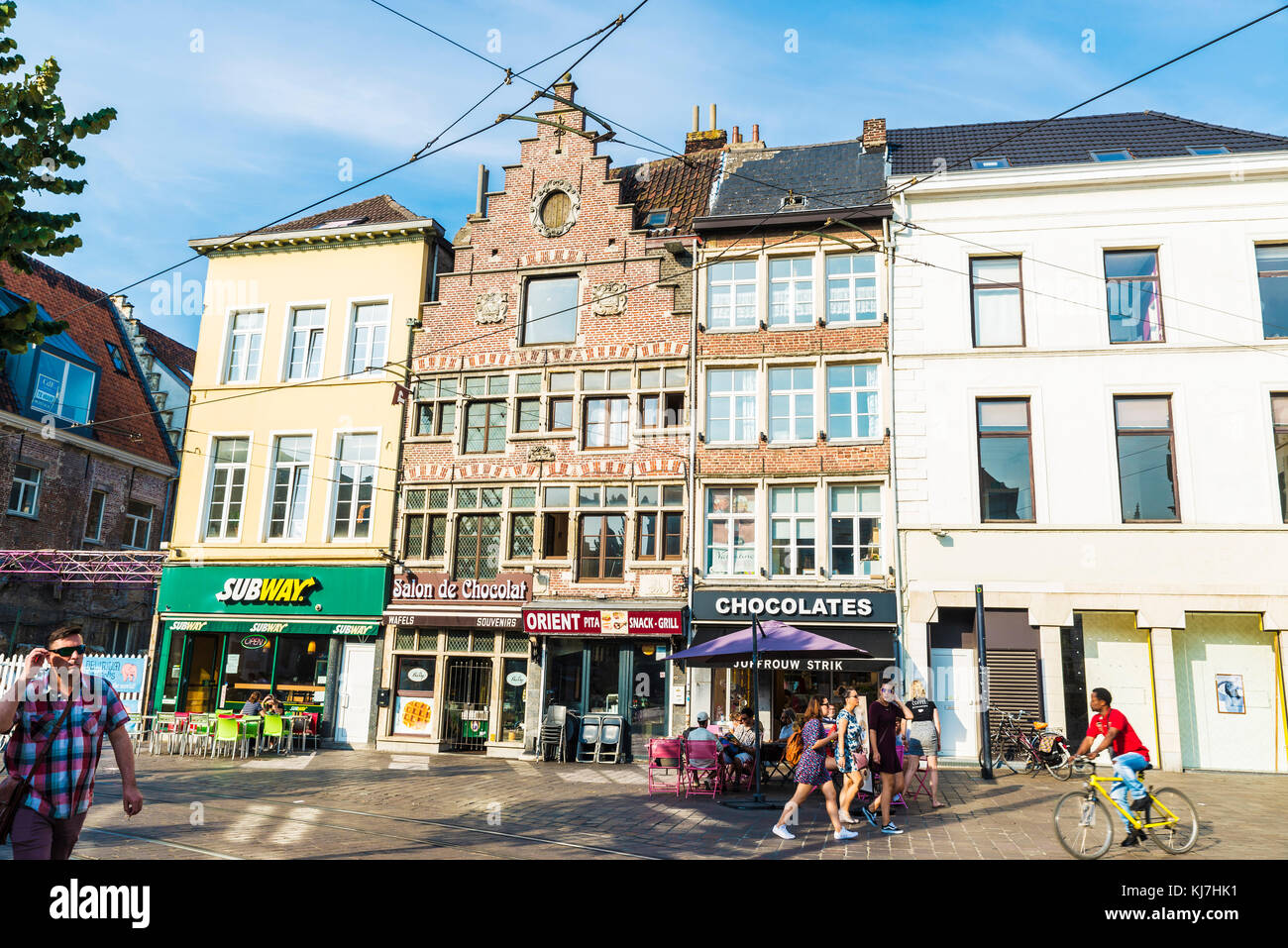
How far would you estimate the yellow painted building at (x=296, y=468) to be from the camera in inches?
932

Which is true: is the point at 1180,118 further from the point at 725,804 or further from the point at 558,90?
the point at 725,804

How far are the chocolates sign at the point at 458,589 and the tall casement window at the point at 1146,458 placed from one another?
44.9 ft

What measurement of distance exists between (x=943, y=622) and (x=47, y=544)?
87.4 ft

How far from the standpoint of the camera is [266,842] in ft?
31.2

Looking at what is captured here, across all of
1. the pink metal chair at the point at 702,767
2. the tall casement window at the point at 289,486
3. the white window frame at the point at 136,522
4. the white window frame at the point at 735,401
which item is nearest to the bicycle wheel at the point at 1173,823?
the pink metal chair at the point at 702,767

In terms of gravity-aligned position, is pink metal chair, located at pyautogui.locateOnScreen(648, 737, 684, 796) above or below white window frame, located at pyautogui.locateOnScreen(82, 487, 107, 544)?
below

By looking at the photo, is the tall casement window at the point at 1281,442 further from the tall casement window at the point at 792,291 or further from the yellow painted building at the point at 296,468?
the yellow painted building at the point at 296,468

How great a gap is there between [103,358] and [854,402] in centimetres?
2652

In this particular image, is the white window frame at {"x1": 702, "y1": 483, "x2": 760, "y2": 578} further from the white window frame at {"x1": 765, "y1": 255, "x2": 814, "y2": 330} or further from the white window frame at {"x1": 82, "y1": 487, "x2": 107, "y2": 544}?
the white window frame at {"x1": 82, "y1": 487, "x2": 107, "y2": 544}

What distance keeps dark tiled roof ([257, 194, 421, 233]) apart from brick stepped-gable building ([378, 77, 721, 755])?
2.84m

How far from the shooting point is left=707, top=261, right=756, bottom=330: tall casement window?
2248 cm

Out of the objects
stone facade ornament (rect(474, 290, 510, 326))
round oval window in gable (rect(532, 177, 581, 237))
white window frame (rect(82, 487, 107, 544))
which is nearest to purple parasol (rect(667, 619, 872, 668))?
stone facade ornament (rect(474, 290, 510, 326))

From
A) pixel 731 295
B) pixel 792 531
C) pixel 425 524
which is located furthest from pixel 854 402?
pixel 425 524
